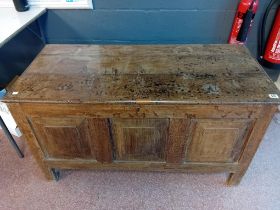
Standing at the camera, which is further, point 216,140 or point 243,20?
point 243,20

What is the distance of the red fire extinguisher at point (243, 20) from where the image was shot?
54.9 inches

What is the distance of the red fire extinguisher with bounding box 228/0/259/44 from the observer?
1395mm

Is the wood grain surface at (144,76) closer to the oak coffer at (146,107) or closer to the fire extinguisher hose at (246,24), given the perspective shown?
the oak coffer at (146,107)

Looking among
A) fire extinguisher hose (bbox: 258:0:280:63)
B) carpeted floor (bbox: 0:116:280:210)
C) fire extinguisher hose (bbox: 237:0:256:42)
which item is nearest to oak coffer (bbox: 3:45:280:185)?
carpeted floor (bbox: 0:116:280:210)

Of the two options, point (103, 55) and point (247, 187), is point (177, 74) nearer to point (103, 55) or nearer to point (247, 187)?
point (103, 55)

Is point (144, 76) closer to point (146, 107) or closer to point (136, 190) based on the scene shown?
point (146, 107)

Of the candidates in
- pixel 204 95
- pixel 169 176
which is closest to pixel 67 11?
pixel 204 95

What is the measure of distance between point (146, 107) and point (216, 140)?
401 millimetres

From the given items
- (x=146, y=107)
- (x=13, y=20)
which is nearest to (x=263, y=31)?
(x=146, y=107)

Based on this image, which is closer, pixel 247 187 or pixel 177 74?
pixel 177 74

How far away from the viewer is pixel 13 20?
1374 millimetres

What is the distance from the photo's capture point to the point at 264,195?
50.6 inches

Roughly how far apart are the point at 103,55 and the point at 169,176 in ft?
2.73

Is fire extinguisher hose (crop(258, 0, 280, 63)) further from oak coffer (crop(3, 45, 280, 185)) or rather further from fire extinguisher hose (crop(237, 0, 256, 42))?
oak coffer (crop(3, 45, 280, 185))
